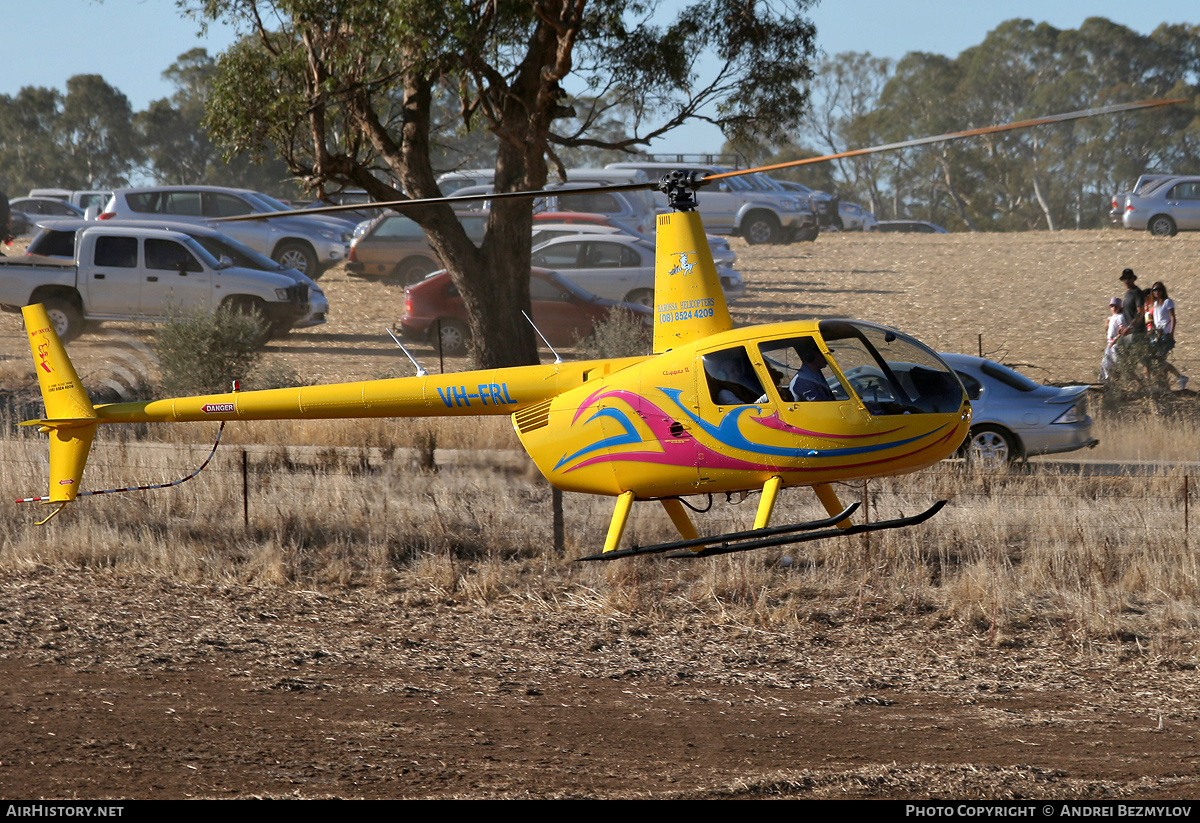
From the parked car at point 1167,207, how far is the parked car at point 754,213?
10069 mm

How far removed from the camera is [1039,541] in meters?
12.2

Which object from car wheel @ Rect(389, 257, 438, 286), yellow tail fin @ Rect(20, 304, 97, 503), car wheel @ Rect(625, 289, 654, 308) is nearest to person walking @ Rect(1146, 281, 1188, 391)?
car wheel @ Rect(625, 289, 654, 308)

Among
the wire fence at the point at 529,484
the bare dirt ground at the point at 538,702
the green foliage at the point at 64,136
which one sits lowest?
the bare dirt ground at the point at 538,702

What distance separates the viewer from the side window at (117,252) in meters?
22.1

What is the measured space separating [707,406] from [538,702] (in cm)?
302

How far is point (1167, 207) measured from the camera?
112ft

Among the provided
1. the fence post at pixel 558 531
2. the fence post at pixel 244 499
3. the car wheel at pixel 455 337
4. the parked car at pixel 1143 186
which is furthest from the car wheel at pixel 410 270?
the parked car at pixel 1143 186

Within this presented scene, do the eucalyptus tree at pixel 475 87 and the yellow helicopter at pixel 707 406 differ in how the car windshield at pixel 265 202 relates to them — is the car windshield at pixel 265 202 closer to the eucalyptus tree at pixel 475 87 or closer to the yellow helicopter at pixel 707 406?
the eucalyptus tree at pixel 475 87

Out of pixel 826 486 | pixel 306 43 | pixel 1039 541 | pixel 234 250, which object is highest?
pixel 306 43

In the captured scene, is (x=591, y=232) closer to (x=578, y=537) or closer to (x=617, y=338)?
(x=617, y=338)

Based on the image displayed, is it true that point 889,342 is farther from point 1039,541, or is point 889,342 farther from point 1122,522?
point 1122,522

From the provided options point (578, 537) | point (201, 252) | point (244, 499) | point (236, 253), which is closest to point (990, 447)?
point (578, 537)

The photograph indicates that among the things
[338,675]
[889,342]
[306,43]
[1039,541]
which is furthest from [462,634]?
[306,43]

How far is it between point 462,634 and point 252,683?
2140 mm
